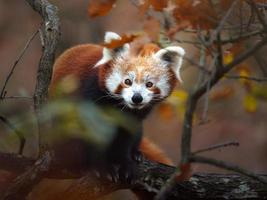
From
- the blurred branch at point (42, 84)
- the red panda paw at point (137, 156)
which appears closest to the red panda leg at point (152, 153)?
the red panda paw at point (137, 156)

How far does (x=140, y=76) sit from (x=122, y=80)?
0.37 ft

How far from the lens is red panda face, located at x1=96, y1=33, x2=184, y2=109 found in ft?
14.7

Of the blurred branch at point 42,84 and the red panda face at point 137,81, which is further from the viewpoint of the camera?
the red panda face at point 137,81

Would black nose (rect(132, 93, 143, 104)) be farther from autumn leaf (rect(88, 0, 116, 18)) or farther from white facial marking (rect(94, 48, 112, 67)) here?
autumn leaf (rect(88, 0, 116, 18))

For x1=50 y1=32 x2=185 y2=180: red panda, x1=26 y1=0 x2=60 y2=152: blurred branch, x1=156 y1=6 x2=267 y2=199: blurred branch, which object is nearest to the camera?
x1=156 y1=6 x2=267 y2=199: blurred branch

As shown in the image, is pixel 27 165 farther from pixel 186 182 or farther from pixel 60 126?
pixel 60 126

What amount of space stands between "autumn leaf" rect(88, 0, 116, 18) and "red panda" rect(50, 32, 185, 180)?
1225 millimetres

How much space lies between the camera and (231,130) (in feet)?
30.9

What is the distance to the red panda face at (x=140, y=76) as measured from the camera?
14.7 ft

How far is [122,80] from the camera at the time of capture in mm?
4555

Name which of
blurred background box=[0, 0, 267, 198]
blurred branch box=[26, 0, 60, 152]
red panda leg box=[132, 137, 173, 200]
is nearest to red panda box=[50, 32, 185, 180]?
red panda leg box=[132, 137, 173, 200]

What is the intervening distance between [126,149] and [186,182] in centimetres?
64

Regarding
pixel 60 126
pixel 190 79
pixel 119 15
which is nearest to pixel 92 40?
pixel 119 15

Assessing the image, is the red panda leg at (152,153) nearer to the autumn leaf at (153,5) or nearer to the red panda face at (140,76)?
the red panda face at (140,76)
